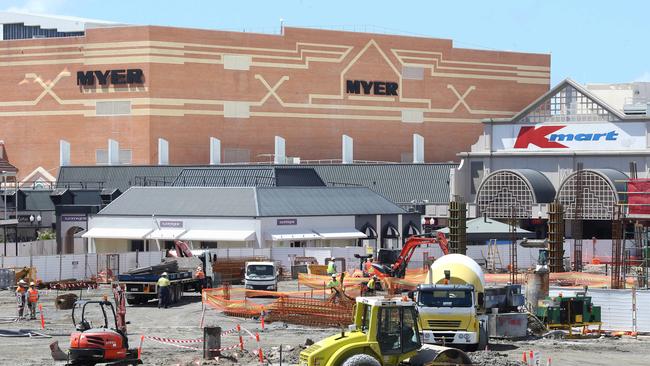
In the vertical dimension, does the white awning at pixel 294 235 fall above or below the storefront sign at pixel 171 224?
below

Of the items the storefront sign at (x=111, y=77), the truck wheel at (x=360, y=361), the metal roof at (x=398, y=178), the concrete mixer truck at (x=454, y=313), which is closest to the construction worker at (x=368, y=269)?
the concrete mixer truck at (x=454, y=313)

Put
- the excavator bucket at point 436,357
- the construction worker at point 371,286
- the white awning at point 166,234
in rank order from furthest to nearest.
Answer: the white awning at point 166,234 → the construction worker at point 371,286 → the excavator bucket at point 436,357

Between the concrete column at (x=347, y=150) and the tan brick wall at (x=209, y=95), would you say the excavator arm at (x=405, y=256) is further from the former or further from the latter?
the tan brick wall at (x=209, y=95)

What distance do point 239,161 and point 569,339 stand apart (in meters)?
71.1

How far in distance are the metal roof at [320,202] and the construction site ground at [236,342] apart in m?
32.5

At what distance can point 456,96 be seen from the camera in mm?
123875

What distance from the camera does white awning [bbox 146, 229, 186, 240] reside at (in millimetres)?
82312

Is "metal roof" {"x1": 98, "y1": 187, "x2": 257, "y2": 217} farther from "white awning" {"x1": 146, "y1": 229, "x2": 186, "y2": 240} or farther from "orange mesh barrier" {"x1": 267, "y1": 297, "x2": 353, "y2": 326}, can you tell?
"orange mesh barrier" {"x1": 267, "y1": 297, "x2": 353, "y2": 326}

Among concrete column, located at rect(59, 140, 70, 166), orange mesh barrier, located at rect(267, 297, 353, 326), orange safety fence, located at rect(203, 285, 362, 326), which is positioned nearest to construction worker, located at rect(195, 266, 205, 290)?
orange safety fence, located at rect(203, 285, 362, 326)

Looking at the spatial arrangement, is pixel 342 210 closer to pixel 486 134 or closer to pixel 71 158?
pixel 486 134

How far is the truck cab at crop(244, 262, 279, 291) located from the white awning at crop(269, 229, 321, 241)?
21.2 m

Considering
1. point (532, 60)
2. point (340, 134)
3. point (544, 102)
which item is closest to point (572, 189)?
point (544, 102)

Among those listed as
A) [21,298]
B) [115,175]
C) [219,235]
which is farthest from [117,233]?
[21,298]

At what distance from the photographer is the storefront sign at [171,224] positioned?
3282 inches
